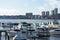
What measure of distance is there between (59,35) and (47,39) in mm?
2531

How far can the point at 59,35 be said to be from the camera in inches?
621

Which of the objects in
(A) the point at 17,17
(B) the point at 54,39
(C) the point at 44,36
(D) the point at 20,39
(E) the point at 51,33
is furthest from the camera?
(A) the point at 17,17

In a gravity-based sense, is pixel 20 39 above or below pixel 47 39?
above

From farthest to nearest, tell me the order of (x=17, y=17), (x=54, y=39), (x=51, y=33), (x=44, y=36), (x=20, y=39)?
1. (x=17, y=17)
2. (x=51, y=33)
3. (x=44, y=36)
4. (x=54, y=39)
5. (x=20, y=39)

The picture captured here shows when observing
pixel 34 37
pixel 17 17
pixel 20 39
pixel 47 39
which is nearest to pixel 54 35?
pixel 47 39

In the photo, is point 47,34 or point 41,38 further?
point 47,34

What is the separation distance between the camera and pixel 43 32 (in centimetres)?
1506

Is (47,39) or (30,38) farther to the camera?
(47,39)

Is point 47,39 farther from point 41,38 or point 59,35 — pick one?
point 59,35

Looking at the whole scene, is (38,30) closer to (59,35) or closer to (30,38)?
(59,35)

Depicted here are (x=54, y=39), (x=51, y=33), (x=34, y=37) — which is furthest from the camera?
(x=51, y=33)

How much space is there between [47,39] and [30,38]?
197 centimetres

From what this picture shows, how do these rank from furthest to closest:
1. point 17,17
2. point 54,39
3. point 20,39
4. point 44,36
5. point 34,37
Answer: point 17,17
point 44,36
point 54,39
point 34,37
point 20,39

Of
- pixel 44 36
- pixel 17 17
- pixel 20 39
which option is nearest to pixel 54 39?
pixel 44 36
